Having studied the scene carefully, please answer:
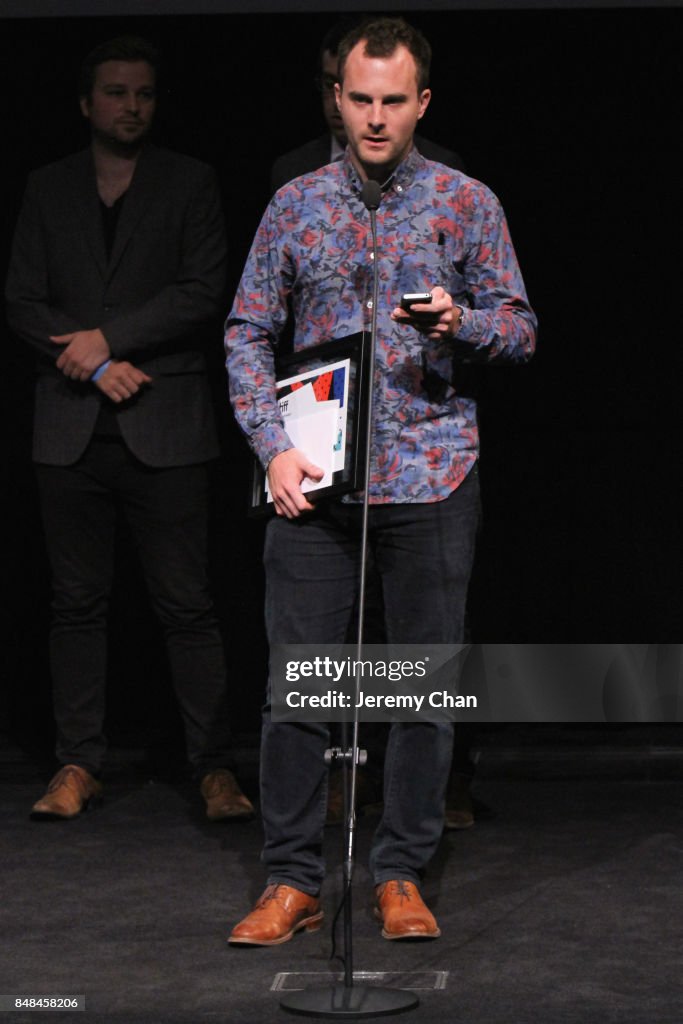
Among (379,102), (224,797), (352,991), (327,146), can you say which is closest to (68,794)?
(224,797)

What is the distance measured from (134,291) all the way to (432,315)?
1.49 meters

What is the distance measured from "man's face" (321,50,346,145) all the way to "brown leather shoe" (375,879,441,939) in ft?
5.43

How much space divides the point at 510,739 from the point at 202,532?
1.07 metres

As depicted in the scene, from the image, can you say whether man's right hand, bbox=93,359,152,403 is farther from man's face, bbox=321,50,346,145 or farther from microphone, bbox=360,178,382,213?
microphone, bbox=360,178,382,213

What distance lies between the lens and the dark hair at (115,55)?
3.98 m

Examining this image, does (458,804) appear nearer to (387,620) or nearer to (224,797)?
(224,797)

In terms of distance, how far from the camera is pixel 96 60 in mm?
3980

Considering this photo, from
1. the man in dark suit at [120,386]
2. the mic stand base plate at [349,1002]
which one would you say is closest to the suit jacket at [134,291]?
the man in dark suit at [120,386]

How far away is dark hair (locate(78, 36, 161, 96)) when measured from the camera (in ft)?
13.1

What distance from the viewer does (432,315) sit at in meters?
2.60

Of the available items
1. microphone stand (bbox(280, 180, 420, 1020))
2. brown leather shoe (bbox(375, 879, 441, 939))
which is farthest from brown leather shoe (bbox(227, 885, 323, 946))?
microphone stand (bbox(280, 180, 420, 1020))

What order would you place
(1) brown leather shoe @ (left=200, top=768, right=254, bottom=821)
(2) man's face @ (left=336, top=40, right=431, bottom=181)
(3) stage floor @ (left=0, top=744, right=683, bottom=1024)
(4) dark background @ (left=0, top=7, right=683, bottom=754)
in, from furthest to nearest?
1. (4) dark background @ (left=0, top=7, right=683, bottom=754)
2. (1) brown leather shoe @ (left=200, top=768, right=254, bottom=821)
3. (2) man's face @ (left=336, top=40, right=431, bottom=181)
4. (3) stage floor @ (left=0, top=744, right=683, bottom=1024)

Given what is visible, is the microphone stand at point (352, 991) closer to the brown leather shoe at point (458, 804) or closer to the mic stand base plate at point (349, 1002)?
the mic stand base plate at point (349, 1002)

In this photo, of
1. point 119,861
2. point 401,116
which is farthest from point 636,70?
point 119,861
